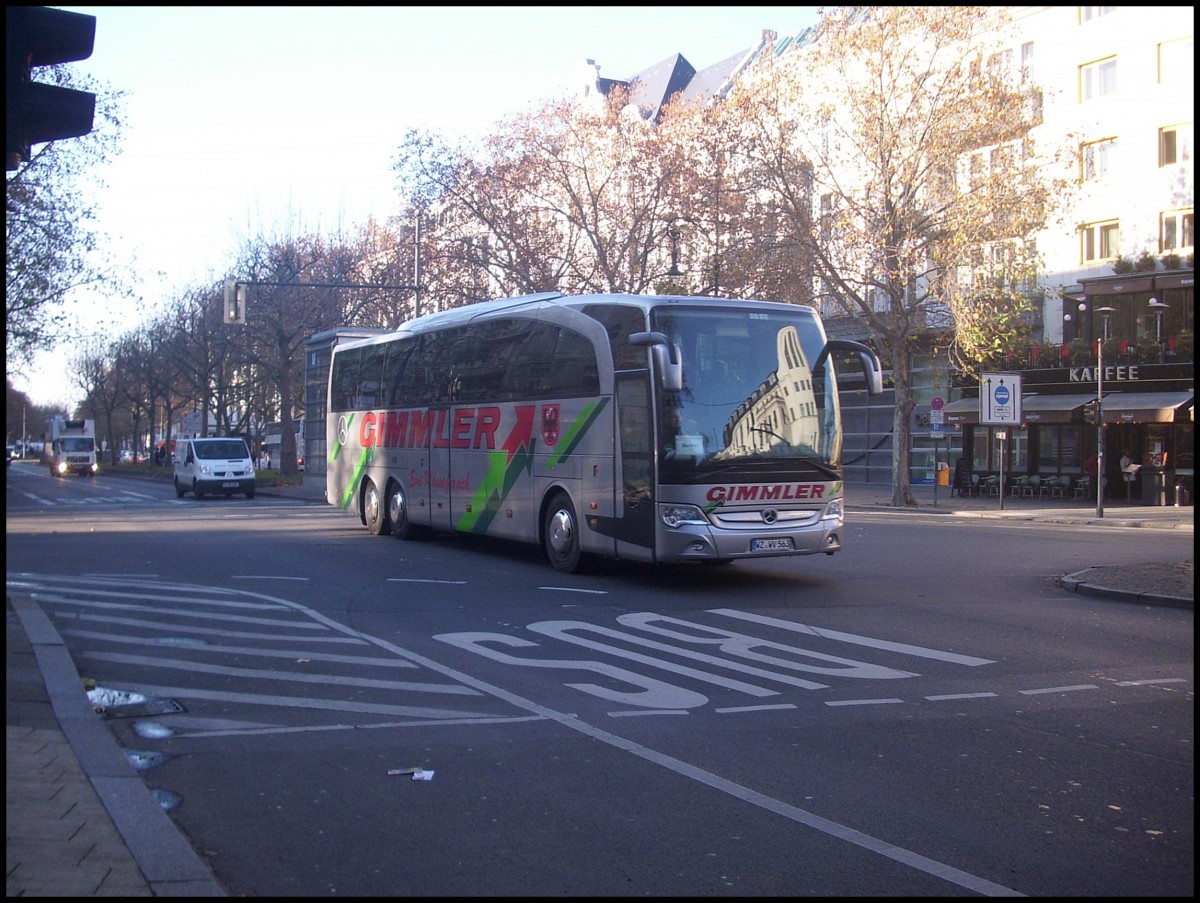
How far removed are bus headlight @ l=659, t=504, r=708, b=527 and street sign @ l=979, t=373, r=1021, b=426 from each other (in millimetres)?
22440

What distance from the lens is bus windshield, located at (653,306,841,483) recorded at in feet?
44.4

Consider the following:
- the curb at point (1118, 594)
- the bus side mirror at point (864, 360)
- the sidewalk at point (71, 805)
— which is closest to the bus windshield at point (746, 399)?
the bus side mirror at point (864, 360)

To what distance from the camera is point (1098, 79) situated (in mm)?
40312

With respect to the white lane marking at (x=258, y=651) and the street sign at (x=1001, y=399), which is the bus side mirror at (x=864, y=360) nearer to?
the white lane marking at (x=258, y=651)

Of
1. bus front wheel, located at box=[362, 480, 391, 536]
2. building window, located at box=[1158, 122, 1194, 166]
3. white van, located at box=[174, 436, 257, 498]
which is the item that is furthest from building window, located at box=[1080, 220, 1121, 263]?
white van, located at box=[174, 436, 257, 498]

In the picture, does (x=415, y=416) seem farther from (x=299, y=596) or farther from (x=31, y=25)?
(x=31, y=25)

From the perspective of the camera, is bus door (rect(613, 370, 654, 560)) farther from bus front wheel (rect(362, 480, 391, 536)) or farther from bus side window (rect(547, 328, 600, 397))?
bus front wheel (rect(362, 480, 391, 536))

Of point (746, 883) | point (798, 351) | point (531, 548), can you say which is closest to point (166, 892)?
point (746, 883)

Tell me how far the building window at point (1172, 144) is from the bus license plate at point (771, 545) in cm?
2992

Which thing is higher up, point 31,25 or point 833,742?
point 31,25

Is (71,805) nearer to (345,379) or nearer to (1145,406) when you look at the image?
(345,379)

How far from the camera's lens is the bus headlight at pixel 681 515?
1346 centimetres

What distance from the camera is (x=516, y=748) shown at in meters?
6.74

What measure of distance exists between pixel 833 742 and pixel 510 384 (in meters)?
10.9
